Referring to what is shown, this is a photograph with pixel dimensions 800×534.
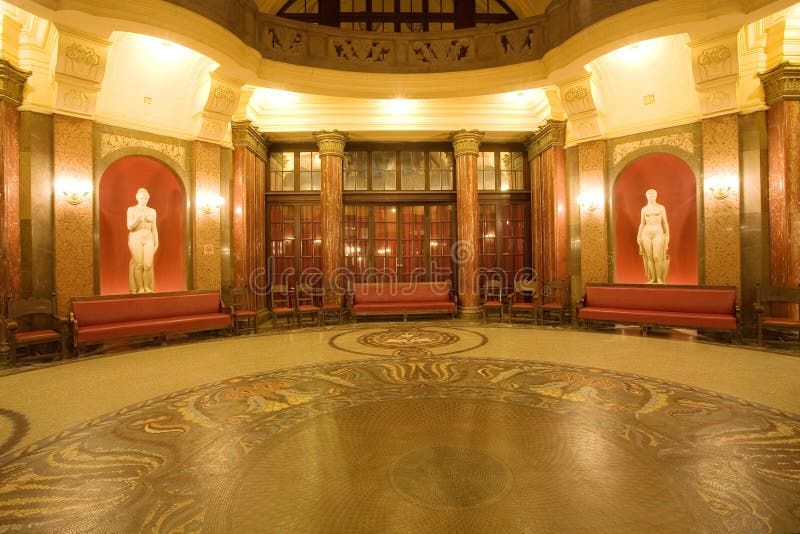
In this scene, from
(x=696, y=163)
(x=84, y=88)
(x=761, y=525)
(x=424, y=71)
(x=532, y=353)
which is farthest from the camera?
(x=424, y=71)

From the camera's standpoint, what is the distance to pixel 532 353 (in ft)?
20.2

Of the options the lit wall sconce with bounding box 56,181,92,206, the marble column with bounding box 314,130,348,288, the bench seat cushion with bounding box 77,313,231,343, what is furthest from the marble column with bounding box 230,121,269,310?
the lit wall sconce with bounding box 56,181,92,206

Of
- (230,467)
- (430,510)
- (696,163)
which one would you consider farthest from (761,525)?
(696,163)

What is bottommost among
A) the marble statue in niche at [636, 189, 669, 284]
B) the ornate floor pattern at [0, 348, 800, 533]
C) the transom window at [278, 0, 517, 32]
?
the ornate floor pattern at [0, 348, 800, 533]

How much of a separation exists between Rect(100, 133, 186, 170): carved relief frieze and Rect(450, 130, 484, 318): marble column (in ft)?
21.6

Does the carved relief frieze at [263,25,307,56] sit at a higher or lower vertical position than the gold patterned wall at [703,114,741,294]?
higher

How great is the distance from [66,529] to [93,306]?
598cm

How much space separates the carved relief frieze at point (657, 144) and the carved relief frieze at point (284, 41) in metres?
7.32

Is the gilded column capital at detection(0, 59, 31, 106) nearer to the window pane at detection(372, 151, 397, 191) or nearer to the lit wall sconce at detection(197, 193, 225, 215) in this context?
the lit wall sconce at detection(197, 193, 225, 215)

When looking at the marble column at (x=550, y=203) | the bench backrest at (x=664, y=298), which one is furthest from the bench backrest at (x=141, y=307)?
the bench backrest at (x=664, y=298)

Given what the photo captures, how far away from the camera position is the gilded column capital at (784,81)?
6867 millimetres

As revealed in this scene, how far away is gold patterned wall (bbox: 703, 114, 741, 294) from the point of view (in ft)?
24.3

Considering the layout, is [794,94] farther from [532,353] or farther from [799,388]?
[532,353]

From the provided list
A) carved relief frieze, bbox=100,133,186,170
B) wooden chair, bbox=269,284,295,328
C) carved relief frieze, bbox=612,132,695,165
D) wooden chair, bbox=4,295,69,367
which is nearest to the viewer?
wooden chair, bbox=4,295,69,367
